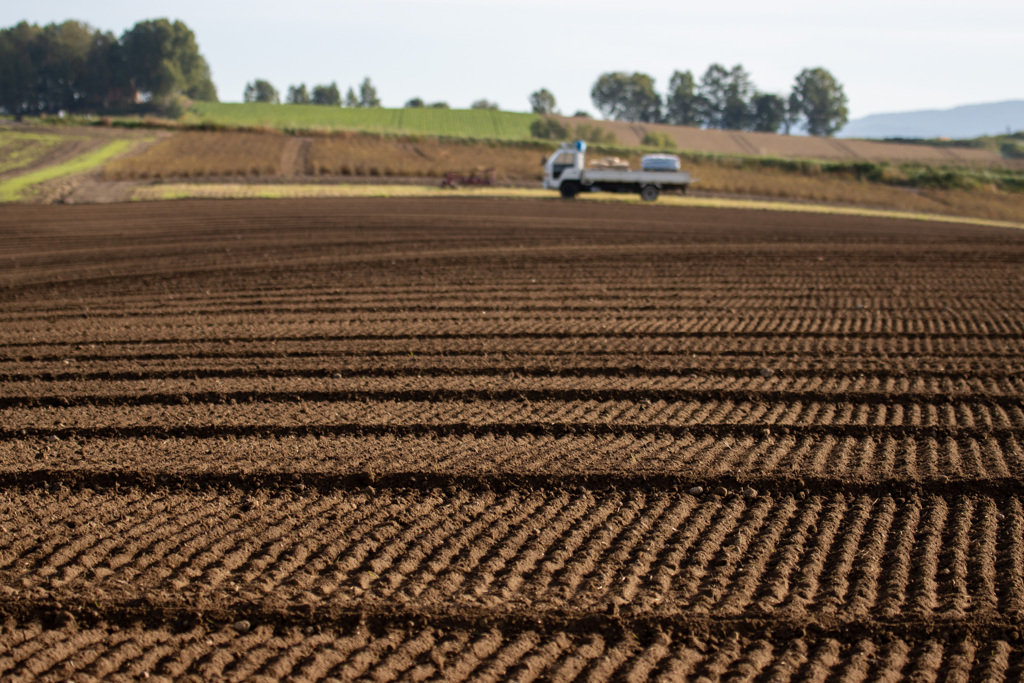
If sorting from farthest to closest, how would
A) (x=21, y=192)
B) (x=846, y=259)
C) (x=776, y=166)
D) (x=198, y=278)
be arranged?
(x=776, y=166)
(x=21, y=192)
(x=846, y=259)
(x=198, y=278)

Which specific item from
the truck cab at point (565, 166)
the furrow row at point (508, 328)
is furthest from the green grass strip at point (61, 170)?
the truck cab at point (565, 166)

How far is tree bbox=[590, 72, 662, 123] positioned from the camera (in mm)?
122875

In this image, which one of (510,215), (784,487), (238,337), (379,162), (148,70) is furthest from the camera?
(148,70)

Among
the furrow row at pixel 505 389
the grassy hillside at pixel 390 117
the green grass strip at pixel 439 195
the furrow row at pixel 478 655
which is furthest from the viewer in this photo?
the grassy hillside at pixel 390 117

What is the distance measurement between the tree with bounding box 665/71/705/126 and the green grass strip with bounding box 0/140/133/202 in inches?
3748

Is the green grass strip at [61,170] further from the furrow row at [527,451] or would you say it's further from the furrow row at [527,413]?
the furrow row at [527,451]

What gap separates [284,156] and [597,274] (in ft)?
106

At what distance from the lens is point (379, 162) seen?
41688 mm

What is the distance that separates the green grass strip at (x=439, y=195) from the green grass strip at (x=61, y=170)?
3810 millimetres

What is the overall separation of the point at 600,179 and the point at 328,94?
114068 mm

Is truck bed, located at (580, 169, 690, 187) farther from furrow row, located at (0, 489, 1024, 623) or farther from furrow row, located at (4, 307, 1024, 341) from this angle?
furrow row, located at (0, 489, 1024, 623)

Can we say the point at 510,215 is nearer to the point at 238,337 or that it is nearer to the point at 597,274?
the point at 597,274

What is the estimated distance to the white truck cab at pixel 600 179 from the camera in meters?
31.4

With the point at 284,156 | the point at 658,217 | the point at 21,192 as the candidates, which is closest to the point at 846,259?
the point at 658,217
